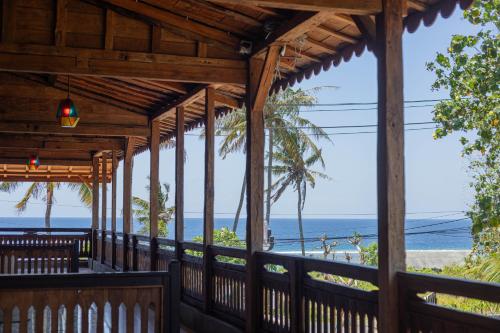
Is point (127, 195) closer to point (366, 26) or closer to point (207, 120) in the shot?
point (207, 120)

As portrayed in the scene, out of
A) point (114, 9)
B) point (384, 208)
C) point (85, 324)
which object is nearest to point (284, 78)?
point (114, 9)

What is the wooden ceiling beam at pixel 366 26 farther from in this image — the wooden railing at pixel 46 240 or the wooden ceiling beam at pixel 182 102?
the wooden railing at pixel 46 240

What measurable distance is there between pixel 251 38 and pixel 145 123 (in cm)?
457

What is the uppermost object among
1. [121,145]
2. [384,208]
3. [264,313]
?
[121,145]

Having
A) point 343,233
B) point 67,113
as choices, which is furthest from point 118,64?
point 343,233

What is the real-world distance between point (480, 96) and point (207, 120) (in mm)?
5530

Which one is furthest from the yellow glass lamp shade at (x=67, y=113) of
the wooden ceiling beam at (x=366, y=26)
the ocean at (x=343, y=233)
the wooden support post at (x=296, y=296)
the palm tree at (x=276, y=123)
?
the ocean at (x=343, y=233)

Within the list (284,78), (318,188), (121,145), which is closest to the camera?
(284,78)

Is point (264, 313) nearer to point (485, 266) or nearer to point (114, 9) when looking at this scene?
point (485, 266)

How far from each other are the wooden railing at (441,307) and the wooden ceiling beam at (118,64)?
3.59m

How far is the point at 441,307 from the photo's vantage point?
375cm

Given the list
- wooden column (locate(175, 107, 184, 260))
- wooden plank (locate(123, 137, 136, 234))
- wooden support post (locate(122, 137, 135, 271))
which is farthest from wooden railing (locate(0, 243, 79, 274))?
wooden plank (locate(123, 137, 136, 234))

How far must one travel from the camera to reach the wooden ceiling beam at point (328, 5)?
15.0ft

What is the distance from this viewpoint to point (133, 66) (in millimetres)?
6891
